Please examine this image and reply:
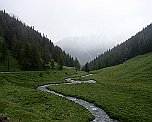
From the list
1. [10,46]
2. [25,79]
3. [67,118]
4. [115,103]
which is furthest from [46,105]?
[10,46]

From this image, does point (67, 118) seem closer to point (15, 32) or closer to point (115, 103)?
point (115, 103)

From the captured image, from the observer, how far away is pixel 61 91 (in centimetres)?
5662

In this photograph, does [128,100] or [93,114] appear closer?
[93,114]

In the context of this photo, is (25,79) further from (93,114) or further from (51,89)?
(93,114)

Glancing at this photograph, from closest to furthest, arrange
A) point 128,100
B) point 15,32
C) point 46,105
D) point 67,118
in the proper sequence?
point 67,118
point 46,105
point 128,100
point 15,32

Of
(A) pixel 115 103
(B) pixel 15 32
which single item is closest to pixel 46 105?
(A) pixel 115 103

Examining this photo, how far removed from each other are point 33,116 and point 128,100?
22.0 meters

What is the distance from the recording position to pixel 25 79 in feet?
250

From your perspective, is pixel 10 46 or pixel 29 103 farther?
pixel 10 46

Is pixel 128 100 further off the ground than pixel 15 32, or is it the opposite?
pixel 15 32

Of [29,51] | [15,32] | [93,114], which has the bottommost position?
[93,114]

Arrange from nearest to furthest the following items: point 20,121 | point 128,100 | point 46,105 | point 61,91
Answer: point 20,121, point 46,105, point 128,100, point 61,91

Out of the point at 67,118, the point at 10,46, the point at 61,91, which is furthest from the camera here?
the point at 10,46

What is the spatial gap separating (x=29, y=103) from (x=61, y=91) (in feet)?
58.0
